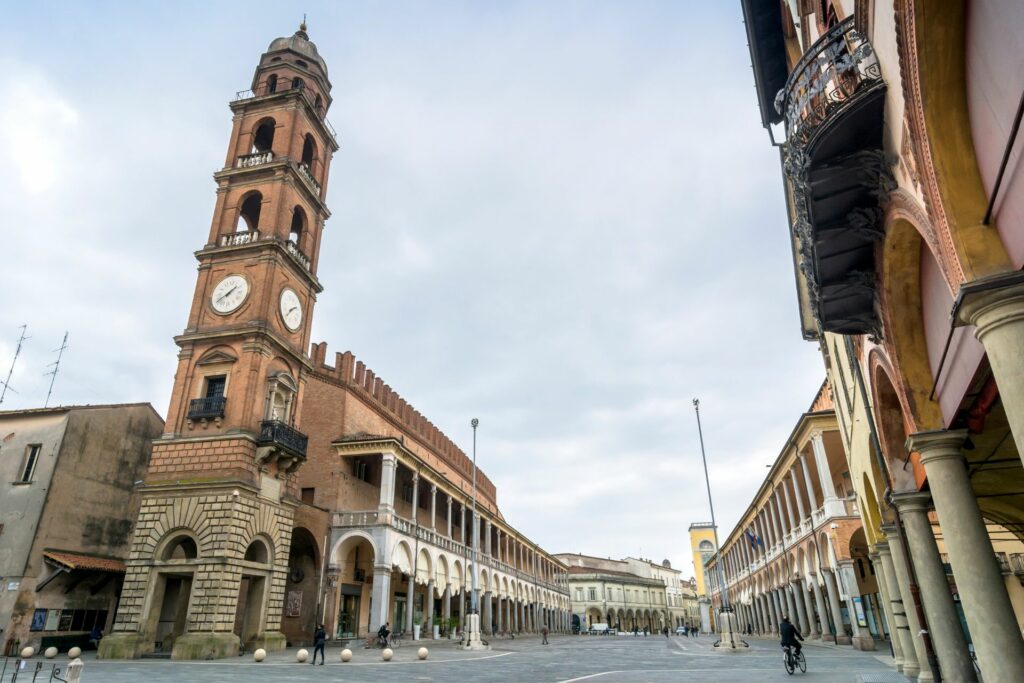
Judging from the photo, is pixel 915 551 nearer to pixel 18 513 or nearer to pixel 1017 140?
pixel 1017 140

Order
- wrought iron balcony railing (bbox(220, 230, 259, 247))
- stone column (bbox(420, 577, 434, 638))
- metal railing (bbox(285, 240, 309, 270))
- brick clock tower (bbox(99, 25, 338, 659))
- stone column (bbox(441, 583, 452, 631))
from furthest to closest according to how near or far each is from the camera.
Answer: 1. stone column (bbox(441, 583, 452, 631))
2. stone column (bbox(420, 577, 434, 638))
3. metal railing (bbox(285, 240, 309, 270))
4. wrought iron balcony railing (bbox(220, 230, 259, 247))
5. brick clock tower (bbox(99, 25, 338, 659))

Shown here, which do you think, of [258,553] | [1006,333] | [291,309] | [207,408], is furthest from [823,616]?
[1006,333]

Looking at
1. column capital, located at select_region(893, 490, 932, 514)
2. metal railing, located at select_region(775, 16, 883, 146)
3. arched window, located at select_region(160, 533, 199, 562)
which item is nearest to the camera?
metal railing, located at select_region(775, 16, 883, 146)

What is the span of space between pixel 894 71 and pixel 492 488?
69.1 m

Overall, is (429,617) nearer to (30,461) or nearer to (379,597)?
(379,597)

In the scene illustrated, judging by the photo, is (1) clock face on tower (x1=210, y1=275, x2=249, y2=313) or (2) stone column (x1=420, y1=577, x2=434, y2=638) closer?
(1) clock face on tower (x1=210, y1=275, x2=249, y2=313)

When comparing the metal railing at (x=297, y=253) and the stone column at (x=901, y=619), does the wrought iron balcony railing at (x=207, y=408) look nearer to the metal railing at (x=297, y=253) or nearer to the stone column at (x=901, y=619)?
the metal railing at (x=297, y=253)

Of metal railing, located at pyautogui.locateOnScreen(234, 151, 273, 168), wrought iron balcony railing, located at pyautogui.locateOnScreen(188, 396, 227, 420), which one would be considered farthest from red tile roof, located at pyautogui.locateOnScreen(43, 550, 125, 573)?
metal railing, located at pyautogui.locateOnScreen(234, 151, 273, 168)

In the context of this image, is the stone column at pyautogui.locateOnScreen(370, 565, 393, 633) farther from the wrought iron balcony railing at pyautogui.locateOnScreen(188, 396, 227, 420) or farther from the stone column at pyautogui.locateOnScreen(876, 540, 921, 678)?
the stone column at pyautogui.locateOnScreen(876, 540, 921, 678)

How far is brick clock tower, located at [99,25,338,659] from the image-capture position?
2245 cm

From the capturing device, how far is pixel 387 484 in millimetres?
33188

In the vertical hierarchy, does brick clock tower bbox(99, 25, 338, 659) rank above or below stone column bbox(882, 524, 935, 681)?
above

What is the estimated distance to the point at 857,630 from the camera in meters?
25.3

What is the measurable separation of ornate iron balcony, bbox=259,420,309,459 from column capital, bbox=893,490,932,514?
21.4 metres
